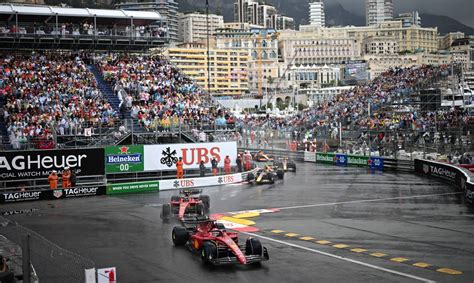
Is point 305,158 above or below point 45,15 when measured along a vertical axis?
below

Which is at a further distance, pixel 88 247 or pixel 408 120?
pixel 408 120

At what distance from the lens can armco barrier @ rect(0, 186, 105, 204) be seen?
106ft

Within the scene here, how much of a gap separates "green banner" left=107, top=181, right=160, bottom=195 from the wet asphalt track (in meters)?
1.26

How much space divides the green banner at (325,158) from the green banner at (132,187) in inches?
838

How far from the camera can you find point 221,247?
17719 millimetres

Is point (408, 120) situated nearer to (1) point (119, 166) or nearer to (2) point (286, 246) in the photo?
(1) point (119, 166)

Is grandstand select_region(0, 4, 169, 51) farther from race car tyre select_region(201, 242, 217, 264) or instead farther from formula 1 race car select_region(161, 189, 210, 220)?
race car tyre select_region(201, 242, 217, 264)

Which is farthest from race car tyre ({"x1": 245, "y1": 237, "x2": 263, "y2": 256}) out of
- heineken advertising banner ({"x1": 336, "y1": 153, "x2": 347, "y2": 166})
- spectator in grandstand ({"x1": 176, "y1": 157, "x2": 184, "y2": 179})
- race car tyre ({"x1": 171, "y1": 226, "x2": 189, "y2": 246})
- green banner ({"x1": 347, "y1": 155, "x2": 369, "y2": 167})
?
heineken advertising banner ({"x1": 336, "y1": 153, "x2": 347, "y2": 166})

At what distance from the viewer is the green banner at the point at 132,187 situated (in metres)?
34.8

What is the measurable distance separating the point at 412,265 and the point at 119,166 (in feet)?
76.7

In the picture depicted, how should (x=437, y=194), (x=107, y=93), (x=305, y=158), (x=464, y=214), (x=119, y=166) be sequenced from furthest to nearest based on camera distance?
(x=305, y=158)
(x=107, y=93)
(x=119, y=166)
(x=437, y=194)
(x=464, y=214)

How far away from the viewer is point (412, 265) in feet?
55.3

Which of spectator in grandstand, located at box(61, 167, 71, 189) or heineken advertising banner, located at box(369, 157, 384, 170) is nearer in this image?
spectator in grandstand, located at box(61, 167, 71, 189)

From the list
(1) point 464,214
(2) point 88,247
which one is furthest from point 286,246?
(1) point 464,214
